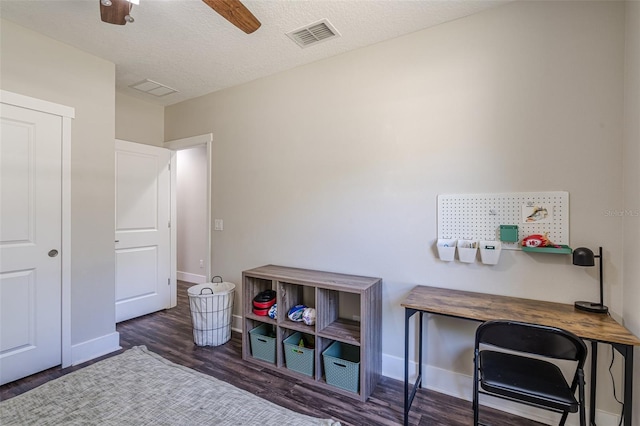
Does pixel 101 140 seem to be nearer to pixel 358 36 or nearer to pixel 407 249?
pixel 358 36

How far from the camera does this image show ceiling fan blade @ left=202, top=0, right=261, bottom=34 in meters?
1.54

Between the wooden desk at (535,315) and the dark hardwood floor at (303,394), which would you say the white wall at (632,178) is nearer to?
the wooden desk at (535,315)

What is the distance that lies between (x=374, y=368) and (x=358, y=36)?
8.50 feet

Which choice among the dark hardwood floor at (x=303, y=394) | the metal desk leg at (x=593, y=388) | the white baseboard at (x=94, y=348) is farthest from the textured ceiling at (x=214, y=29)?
the dark hardwood floor at (x=303, y=394)

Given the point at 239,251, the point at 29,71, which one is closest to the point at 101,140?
the point at 29,71

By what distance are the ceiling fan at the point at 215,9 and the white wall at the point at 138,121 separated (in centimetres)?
212

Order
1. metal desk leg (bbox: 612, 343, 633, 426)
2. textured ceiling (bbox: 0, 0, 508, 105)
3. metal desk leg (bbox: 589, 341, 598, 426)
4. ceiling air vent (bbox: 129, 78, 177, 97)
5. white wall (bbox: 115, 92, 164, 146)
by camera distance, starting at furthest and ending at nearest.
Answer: white wall (bbox: 115, 92, 164, 146)
ceiling air vent (bbox: 129, 78, 177, 97)
textured ceiling (bbox: 0, 0, 508, 105)
metal desk leg (bbox: 589, 341, 598, 426)
metal desk leg (bbox: 612, 343, 633, 426)

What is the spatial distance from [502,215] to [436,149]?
64 cm

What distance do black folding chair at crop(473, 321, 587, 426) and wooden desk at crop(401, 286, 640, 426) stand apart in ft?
0.41

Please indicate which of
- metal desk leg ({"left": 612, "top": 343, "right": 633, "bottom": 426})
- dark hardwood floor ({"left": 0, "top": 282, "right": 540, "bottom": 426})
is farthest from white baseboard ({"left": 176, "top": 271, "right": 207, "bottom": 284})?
metal desk leg ({"left": 612, "top": 343, "right": 633, "bottom": 426})

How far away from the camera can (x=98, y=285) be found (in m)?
2.67

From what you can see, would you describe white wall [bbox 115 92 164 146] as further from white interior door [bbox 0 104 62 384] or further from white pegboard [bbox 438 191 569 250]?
white pegboard [bbox 438 191 569 250]

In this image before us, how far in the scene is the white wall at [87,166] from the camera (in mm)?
2348

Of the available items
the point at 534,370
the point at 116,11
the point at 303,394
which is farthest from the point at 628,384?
the point at 116,11
